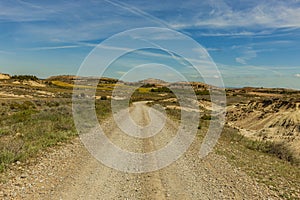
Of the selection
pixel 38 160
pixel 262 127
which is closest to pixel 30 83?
pixel 262 127

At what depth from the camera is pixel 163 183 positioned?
24.4 ft

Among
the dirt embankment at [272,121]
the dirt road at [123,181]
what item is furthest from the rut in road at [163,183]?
the dirt embankment at [272,121]

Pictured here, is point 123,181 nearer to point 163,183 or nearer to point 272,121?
point 163,183

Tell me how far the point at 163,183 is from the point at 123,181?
108 centimetres

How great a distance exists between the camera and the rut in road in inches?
260

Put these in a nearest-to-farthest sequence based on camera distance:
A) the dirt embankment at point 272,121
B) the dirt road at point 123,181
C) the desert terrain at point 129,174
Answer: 1. the dirt road at point 123,181
2. the desert terrain at point 129,174
3. the dirt embankment at point 272,121

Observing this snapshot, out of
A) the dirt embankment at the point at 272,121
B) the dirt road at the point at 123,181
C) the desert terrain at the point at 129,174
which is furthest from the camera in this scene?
the dirt embankment at the point at 272,121

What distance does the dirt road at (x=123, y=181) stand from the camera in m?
6.54

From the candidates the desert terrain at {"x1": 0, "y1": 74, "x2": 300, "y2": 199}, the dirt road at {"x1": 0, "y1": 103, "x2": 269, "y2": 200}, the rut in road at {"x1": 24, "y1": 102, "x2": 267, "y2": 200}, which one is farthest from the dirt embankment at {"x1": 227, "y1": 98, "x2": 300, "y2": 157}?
the dirt road at {"x1": 0, "y1": 103, "x2": 269, "y2": 200}

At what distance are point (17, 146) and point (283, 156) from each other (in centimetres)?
1156

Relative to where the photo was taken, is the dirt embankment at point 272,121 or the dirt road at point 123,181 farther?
the dirt embankment at point 272,121

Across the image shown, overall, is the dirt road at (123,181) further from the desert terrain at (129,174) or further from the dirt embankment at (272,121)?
the dirt embankment at (272,121)

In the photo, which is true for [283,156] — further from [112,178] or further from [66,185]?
[66,185]

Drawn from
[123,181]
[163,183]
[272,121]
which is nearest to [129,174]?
[123,181]
